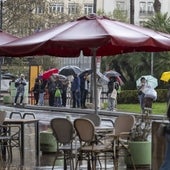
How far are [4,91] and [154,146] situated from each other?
35.0m

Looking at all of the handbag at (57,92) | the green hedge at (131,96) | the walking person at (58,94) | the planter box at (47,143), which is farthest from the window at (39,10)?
the planter box at (47,143)

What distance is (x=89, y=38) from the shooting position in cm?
1040

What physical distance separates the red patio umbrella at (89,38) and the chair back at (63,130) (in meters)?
1.21

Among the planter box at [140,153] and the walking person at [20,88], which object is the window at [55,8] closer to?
the walking person at [20,88]

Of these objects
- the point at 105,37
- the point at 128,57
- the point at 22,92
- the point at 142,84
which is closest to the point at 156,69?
the point at 128,57

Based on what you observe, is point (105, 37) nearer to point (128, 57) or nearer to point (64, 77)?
point (64, 77)

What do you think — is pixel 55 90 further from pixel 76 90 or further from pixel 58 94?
pixel 76 90

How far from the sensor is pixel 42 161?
1320 centimetres

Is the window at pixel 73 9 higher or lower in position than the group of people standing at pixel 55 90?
higher

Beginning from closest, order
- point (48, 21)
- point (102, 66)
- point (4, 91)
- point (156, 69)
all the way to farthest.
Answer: point (156, 69)
point (4, 91)
point (102, 66)
point (48, 21)

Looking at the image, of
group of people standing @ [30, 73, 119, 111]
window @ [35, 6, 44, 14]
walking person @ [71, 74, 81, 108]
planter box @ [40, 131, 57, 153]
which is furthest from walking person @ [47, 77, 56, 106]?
planter box @ [40, 131, 57, 153]

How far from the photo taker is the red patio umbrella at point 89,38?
34.1 feet

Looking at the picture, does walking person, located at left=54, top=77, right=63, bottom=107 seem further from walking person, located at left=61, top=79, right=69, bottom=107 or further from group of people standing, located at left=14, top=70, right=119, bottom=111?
walking person, located at left=61, top=79, right=69, bottom=107

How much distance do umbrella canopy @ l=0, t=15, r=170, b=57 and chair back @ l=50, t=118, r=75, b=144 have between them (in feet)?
3.95
